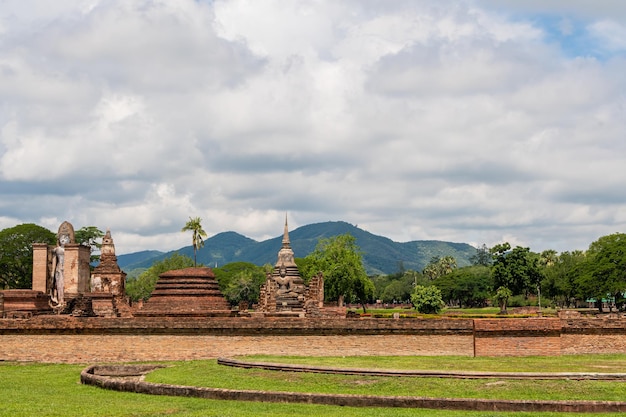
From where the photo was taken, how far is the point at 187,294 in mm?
46812

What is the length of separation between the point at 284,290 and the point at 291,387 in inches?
1544

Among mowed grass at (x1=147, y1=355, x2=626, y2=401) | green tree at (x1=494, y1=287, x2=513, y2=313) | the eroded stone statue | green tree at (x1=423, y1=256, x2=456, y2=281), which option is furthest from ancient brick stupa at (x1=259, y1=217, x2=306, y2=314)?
green tree at (x1=423, y1=256, x2=456, y2=281)

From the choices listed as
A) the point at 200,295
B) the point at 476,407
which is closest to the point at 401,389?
the point at 476,407

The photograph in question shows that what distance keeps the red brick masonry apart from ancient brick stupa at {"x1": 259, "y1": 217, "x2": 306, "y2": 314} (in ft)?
69.6

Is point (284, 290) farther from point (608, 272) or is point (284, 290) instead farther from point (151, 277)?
point (151, 277)

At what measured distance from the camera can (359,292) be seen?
8838 centimetres

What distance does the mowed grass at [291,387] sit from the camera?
15898mm

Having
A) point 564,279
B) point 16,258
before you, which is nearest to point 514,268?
point 564,279

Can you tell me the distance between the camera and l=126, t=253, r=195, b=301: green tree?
342 ft

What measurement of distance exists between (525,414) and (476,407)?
1042mm

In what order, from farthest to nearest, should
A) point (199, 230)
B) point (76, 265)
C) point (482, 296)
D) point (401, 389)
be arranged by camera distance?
point (482, 296), point (199, 230), point (76, 265), point (401, 389)

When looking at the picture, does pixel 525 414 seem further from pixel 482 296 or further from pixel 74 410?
pixel 482 296

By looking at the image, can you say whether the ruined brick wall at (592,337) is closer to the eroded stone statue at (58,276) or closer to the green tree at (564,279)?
the eroded stone statue at (58,276)

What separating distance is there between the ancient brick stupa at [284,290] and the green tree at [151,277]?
4189cm
